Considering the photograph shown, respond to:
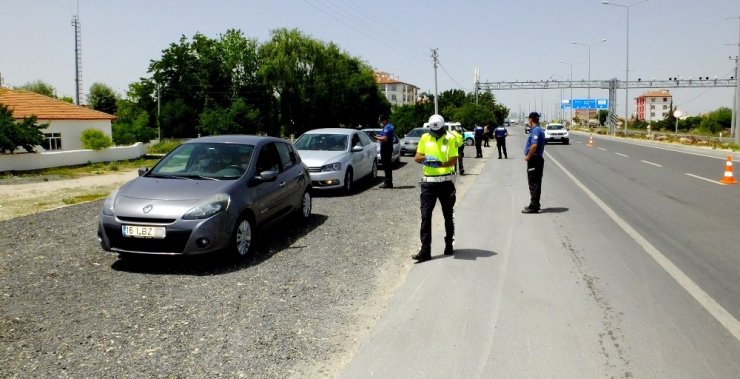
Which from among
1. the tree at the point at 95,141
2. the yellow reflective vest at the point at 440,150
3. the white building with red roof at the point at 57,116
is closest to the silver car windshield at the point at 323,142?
the yellow reflective vest at the point at 440,150

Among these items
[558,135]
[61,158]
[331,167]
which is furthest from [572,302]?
[558,135]

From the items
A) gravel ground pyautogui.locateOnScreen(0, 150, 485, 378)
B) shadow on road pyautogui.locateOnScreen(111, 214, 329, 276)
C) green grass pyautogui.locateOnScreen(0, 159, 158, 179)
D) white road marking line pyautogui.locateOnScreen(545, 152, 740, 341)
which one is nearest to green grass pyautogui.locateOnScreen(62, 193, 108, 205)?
gravel ground pyautogui.locateOnScreen(0, 150, 485, 378)

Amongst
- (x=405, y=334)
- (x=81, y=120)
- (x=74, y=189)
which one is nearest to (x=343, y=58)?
(x=81, y=120)

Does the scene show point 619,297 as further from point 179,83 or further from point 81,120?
point 179,83

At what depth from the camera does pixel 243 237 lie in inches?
289

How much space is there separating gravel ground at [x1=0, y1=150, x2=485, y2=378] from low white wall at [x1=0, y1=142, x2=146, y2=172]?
51.9 ft

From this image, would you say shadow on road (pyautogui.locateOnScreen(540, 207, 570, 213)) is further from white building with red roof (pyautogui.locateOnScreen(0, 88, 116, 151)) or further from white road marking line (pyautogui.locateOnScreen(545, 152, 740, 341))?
white building with red roof (pyautogui.locateOnScreen(0, 88, 116, 151))

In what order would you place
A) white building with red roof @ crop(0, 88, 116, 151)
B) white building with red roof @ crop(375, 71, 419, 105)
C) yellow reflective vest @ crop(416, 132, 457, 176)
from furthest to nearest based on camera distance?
white building with red roof @ crop(375, 71, 419, 105), white building with red roof @ crop(0, 88, 116, 151), yellow reflective vest @ crop(416, 132, 457, 176)

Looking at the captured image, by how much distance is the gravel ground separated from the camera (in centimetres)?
416

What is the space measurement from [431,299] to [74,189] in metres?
15.3

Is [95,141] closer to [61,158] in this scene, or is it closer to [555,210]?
[61,158]

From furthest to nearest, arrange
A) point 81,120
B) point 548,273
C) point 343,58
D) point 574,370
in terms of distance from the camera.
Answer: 1. point 343,58
2. point 81,120
3. point 548,273
4. point 574,370

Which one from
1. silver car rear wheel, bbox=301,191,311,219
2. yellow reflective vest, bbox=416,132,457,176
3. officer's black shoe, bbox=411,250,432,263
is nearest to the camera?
yellow reflective vest, bbox=416,132,457,176

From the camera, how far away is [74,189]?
17469 millimetres
